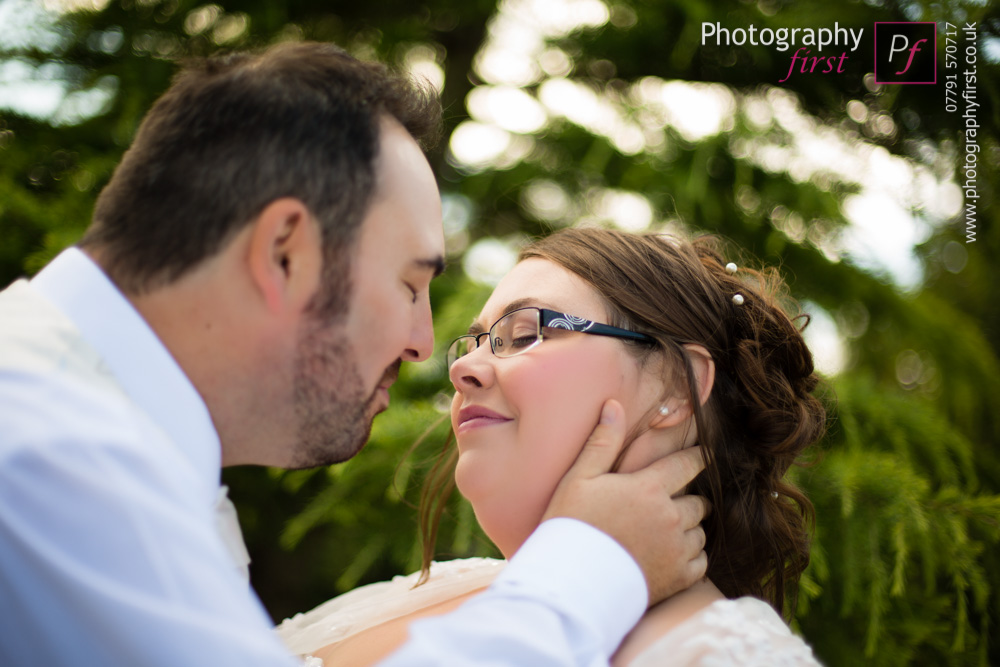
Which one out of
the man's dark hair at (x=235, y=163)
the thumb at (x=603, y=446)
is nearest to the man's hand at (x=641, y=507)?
the thumb at (x=603, y=446)

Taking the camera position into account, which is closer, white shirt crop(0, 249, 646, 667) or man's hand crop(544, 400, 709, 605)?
white shirt crop(0, 249, 646, 667)

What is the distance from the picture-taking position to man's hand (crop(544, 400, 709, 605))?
1701mm

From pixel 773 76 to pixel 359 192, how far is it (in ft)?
8.20

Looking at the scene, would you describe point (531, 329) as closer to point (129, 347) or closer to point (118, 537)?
point (129, 347)

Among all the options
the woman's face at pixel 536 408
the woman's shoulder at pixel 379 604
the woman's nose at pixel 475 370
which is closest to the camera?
the woman's face at pixel 536 408

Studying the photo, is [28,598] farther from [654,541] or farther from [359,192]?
[654,541]

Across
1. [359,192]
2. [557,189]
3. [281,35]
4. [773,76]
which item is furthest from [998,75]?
[281,35]

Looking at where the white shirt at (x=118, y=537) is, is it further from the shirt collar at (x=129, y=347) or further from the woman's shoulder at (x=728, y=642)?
the woman's shoulder at (x=728, y=642)

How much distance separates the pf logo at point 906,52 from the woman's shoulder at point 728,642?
8.20 feet

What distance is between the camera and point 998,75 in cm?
286

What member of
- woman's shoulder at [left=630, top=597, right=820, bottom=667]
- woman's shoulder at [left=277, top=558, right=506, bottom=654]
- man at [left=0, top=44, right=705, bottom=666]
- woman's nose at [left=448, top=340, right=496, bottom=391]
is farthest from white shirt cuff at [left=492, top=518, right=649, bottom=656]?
woman's shoulder at [left=277, top=558, right=506, bottom=654]

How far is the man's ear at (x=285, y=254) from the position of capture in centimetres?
155

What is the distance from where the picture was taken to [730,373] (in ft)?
7.51

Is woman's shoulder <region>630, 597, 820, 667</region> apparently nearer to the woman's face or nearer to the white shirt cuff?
the white shirt cuff
